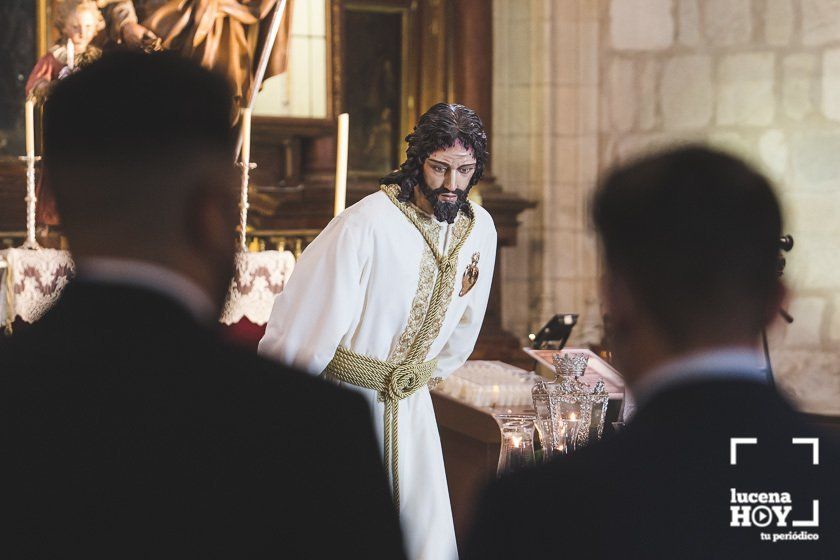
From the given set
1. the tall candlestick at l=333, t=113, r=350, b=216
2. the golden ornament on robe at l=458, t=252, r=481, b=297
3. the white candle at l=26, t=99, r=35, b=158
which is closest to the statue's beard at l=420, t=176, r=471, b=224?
the golden ornament on robe at l=458, t=252, r=481, b=297

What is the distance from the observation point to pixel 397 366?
342 centimetres

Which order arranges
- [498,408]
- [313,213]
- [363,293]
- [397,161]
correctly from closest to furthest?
[363,293] < [498,408] < [313,213] < [397,161]

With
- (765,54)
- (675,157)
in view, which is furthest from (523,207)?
→ (675,157)

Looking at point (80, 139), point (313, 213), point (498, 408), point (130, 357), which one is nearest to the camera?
point (130, 357)

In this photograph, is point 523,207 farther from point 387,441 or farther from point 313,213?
point 387,441

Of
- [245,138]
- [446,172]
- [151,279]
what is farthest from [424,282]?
[151,279]

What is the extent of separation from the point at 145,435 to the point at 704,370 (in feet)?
1.74

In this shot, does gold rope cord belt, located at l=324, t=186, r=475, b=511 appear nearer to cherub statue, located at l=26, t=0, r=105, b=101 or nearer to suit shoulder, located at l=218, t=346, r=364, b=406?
suit shoulder, located at l=218, t=346, r=364, b=406

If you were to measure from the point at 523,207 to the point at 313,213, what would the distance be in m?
1.25

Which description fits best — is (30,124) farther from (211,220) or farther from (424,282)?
(211,220)

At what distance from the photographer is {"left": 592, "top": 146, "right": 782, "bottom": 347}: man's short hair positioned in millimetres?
1209

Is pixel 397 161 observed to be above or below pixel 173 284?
above

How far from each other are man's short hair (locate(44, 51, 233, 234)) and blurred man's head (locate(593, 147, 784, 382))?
406mm

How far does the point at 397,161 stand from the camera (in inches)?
294
